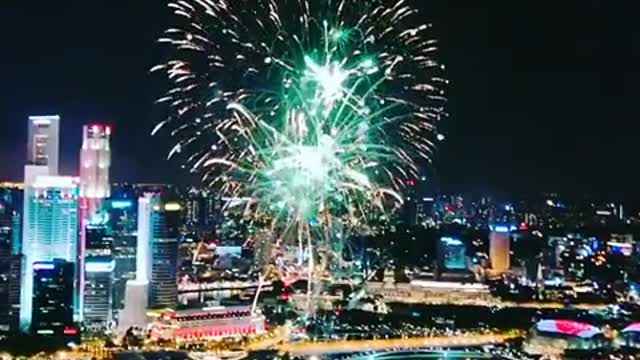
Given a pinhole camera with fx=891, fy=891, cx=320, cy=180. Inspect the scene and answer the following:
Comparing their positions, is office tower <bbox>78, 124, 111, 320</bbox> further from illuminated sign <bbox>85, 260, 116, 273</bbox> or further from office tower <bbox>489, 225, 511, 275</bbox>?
office tower <bbox>489, 225, 511, 275</bbox>

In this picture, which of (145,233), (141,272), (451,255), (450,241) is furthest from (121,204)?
(450,241)

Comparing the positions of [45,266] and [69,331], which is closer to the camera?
[69,331]

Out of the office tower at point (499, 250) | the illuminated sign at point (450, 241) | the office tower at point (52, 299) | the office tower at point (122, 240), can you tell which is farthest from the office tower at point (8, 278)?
the office tower at point (499, 250)

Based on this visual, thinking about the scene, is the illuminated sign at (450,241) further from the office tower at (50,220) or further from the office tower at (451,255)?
the office tower at (50,220)

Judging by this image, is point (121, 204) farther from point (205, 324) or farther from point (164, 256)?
point (205, 324)

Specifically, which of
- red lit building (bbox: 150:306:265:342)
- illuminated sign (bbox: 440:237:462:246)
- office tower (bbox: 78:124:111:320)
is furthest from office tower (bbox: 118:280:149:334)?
illuminated sign (bbox: 440:237:462:246)

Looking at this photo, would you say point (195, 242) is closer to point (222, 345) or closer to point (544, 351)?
point (222, 345)
